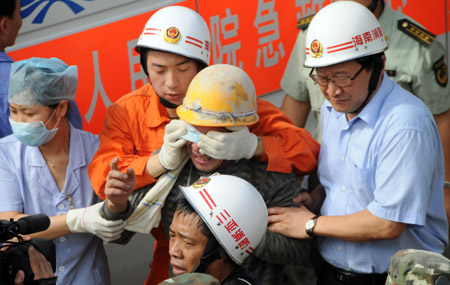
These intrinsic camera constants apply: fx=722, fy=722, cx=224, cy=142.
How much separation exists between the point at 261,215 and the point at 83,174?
113cm

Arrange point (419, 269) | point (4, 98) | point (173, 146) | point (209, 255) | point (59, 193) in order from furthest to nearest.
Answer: point (4, 98) < point (59, 193) < point (173, 146) < point (209, 255) < point (419, 269)

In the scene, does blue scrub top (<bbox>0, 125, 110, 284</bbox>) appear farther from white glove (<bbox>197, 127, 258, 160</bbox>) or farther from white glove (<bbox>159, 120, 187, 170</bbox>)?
white glove (<bbox>197, 127, 258, 160</bbox>)

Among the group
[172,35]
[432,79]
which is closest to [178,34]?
[172,35]

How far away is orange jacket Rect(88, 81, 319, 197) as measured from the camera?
3.31m

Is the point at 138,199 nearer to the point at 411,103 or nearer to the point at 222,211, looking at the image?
the point at 222,211

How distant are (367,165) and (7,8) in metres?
2.18

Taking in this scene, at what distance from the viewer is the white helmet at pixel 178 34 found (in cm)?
342

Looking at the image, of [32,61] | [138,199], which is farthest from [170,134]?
[32,61]

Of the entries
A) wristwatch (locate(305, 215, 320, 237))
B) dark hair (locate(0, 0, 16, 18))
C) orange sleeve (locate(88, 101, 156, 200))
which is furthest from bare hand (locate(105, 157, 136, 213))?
dark hair (locate(0, 0, 16, 18))

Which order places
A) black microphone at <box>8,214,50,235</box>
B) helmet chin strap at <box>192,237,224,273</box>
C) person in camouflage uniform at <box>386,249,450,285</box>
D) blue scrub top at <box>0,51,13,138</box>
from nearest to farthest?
person in camouflage uniform at <box>386,249,450,285</box>
black microphone at <box>8,214,50,235</box>
helmet chin strap at <box>192,237,224,273</box>
blue scrub top at <box>0,51,13,138</box>

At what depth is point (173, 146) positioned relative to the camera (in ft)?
10.3

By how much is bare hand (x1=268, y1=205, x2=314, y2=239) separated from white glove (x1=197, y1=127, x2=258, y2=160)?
33 centimetres

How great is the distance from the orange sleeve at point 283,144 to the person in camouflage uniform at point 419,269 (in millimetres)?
1129

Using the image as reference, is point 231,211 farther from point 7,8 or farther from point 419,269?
point 7,8
